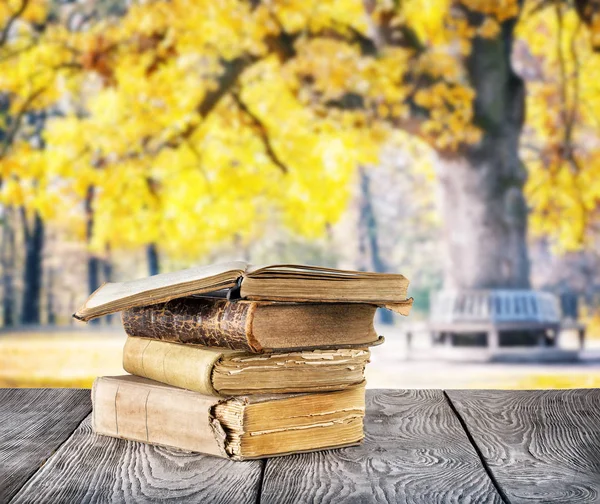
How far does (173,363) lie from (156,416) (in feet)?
0.19

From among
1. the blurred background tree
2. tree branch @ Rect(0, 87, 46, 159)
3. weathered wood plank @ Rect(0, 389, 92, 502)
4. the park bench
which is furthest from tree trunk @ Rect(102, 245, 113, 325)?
weathered wood plank @ Rect(0, 389, 92, 502)

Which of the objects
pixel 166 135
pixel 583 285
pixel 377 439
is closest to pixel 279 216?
pixel 166 135

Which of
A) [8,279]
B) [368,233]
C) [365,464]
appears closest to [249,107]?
[368,233]

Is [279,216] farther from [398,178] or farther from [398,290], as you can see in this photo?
[398,290]

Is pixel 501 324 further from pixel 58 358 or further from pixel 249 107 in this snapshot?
pixel 58 358

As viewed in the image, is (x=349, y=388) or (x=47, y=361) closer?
(x=349, y=388)

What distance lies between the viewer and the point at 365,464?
794 millimetres

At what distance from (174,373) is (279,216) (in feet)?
16.2

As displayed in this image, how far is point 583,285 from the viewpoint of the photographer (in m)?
5.80

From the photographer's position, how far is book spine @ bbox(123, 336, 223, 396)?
814mm

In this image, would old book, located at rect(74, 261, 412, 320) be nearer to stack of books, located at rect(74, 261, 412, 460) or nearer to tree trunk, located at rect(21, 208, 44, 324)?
stack of books, located at rect(74, 261, 412, 460)

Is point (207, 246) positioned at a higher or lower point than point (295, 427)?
higher

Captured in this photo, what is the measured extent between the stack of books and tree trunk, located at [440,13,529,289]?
4964 mm

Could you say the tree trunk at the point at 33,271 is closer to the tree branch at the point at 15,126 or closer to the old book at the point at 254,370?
the tree branch at the point at 15,126
